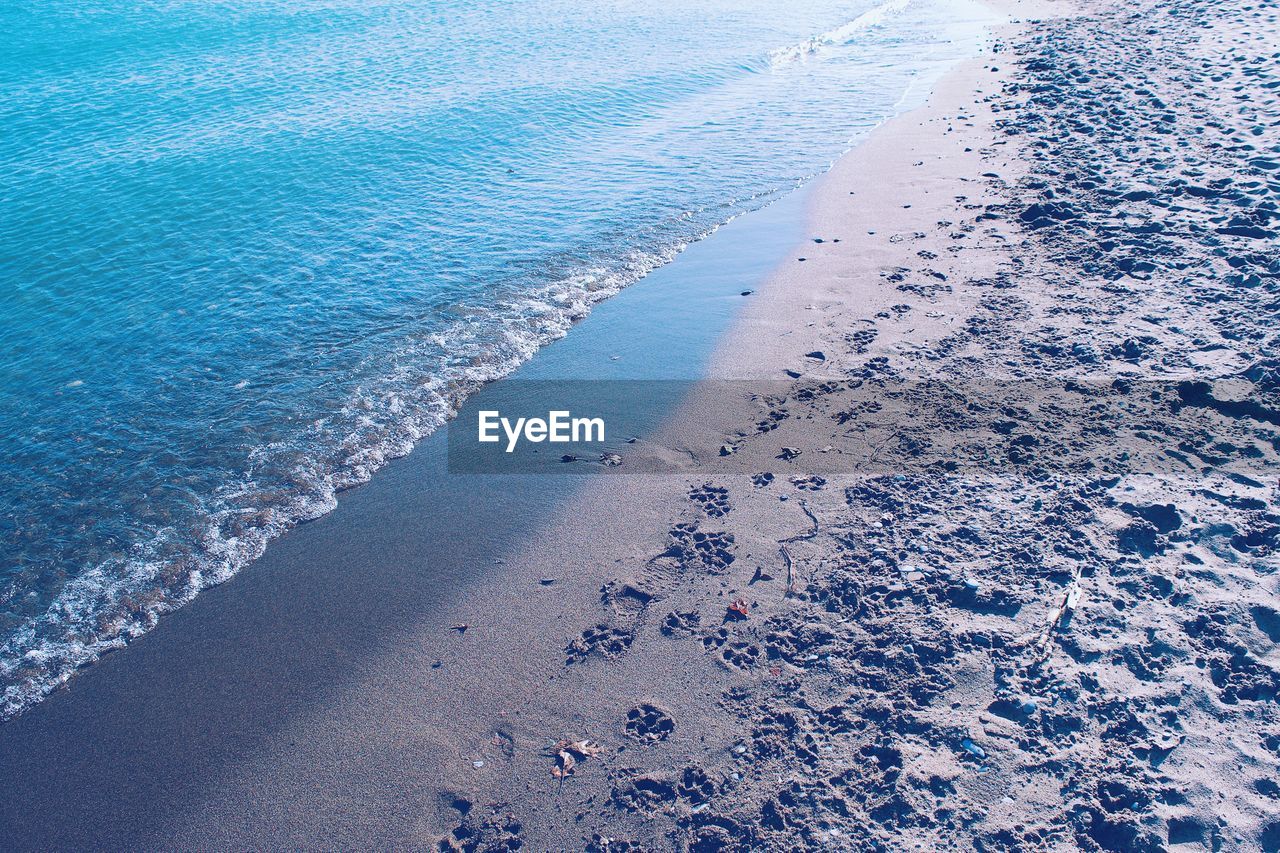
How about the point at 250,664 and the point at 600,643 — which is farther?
the point at 250,664

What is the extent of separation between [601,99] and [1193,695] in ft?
68.0

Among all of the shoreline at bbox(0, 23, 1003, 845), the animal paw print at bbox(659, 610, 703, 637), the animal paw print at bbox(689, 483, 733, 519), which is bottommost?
the shoreline at bbox(0, 23, 1003, 845)

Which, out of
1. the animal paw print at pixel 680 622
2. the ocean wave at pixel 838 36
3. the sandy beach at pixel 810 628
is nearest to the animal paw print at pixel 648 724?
the sandy beach at pixel 810 628

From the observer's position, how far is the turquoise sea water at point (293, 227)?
8.39 m

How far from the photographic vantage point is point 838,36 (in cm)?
3016

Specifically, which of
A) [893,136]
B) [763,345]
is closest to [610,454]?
[763,345]

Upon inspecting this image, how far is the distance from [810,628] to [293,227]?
1305cm

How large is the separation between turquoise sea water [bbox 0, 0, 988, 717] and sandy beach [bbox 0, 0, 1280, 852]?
149 centimetres

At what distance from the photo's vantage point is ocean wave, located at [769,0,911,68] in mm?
27172

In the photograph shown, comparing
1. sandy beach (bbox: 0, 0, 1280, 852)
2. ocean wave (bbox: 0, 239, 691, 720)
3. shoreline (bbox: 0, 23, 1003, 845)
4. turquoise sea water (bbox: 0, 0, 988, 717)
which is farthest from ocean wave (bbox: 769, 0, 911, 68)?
shoreline (bbox: 0, 23, 1003, 845)

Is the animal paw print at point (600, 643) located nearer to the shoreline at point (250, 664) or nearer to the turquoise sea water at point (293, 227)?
the shoreline at point (250, 664)

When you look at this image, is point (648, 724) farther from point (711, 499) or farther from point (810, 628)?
point (711, 499)

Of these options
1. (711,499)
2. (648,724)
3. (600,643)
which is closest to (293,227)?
(711,499)

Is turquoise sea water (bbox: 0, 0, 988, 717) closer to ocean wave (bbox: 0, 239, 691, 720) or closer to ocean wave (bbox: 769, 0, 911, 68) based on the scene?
ocean wave (bbox: 0, 239, 691, 720)
